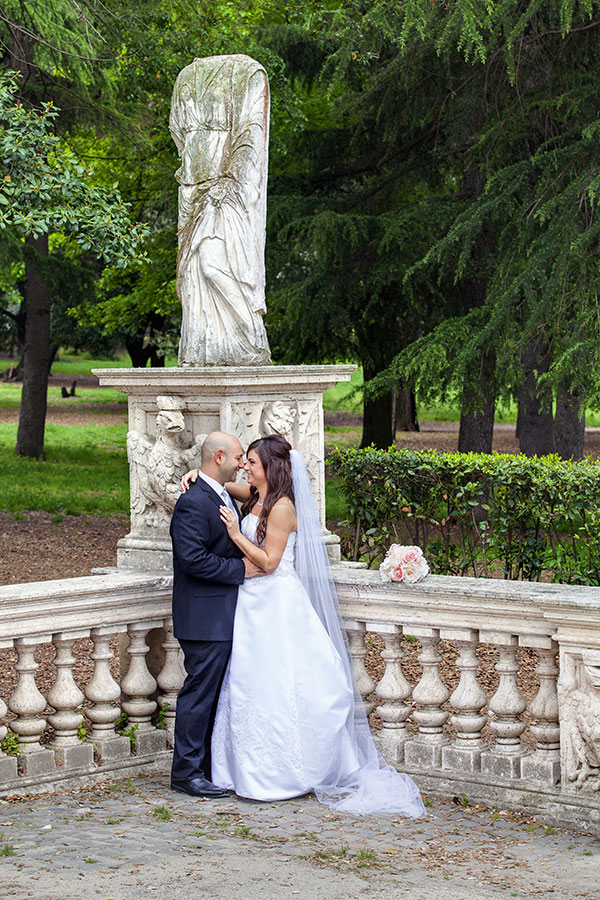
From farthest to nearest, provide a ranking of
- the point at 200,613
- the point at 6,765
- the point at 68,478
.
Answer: the point at 68,478, the point at 200,613, the point at 6,765

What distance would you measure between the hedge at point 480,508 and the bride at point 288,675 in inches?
109

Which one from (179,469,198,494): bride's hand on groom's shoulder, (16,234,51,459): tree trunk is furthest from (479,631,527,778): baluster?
(16,234,51,459): tree trunk

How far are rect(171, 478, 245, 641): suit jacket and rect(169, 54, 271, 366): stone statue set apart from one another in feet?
3.28

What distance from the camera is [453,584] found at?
5.61 metres

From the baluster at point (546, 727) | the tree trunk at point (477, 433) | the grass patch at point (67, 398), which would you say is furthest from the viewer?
the grass patch at point (67, 398)

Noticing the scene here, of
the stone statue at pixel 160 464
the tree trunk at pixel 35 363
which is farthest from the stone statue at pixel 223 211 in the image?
the tree trunk at pixel 35 363

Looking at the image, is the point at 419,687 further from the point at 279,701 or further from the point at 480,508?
the point at 480,508

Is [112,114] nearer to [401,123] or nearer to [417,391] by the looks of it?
[401,123]

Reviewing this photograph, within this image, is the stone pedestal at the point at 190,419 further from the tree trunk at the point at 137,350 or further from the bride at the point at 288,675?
the tree trunk at the point at 137,350

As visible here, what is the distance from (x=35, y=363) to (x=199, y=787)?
16342mm

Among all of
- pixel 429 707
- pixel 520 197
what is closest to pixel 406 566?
pixel 429 707

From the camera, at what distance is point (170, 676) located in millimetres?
6172

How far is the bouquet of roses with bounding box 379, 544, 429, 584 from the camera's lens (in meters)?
5.70

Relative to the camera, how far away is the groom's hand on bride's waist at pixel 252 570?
225 inches
